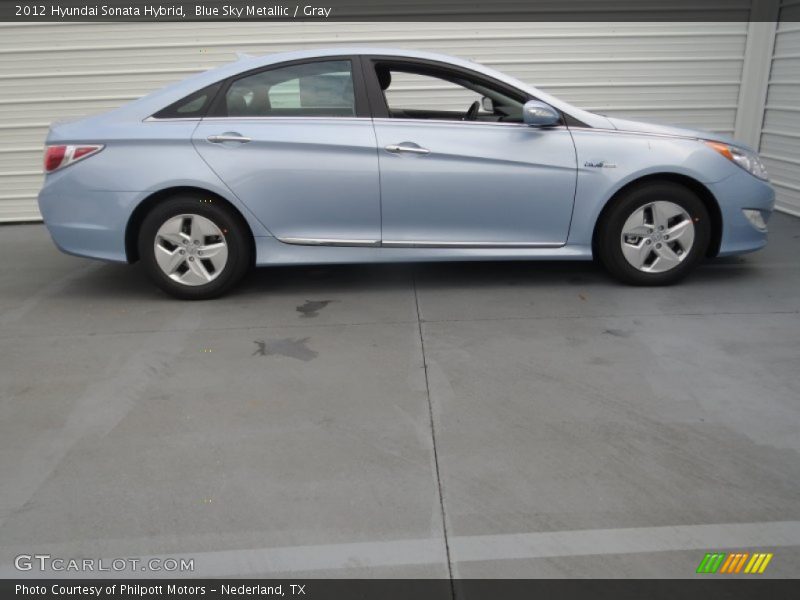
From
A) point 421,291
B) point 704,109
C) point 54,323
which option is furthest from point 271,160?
point 704,109

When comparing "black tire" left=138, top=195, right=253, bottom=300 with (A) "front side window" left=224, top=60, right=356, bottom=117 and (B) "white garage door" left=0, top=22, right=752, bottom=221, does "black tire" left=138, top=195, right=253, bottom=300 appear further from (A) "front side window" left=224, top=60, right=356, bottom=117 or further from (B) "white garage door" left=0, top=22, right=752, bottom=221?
(B) "white garage door" left=0, top=22, right=752, bottom=221

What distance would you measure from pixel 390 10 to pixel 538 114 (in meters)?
3.39

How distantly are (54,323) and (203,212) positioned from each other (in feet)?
3.88

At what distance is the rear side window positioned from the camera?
190 inches

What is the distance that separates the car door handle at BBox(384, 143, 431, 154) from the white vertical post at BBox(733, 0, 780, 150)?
15.5ft

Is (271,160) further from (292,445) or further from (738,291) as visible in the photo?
(738,291)

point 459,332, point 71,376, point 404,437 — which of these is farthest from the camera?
point 459,332

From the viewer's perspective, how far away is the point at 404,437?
3.20 m

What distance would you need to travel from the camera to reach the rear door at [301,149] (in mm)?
4770

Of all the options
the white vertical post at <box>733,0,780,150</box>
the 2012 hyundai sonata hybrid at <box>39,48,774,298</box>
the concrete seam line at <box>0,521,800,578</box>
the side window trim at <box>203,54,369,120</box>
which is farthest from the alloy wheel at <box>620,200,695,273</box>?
the white vertical post at <box>733,0,780,150</box>

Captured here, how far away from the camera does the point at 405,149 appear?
4.77 m

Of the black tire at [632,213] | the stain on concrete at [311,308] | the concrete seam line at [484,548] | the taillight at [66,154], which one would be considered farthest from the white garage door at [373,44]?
the concrete seam line at [484,548]
